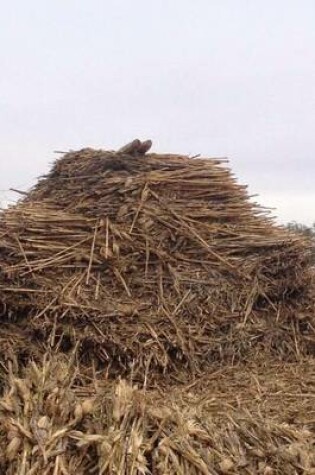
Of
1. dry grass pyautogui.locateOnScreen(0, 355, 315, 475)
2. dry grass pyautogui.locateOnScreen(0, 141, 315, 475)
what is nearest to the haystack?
dry grass pyautogui.locateOnScreen(0, 141, 315, 475)

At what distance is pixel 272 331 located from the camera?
11.7ft

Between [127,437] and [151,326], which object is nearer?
[127,437]

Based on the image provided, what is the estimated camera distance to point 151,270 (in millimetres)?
3500

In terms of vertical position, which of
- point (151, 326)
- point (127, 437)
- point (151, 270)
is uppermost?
point (151, 270)

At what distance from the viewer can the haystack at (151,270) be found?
10.5 ft

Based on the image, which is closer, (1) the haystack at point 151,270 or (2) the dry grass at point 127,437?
(2) the dry grass at point 127,437

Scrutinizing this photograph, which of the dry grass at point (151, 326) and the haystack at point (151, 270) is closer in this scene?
the dry grass at point (151, 326)

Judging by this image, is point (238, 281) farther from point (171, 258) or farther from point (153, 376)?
point (153, 376)

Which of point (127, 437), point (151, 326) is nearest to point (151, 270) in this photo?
point (151, 326)

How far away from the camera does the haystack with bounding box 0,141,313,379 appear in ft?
10.5

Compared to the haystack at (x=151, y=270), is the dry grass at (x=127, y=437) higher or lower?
lower

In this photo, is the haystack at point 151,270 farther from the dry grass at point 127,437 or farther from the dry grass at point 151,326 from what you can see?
the dry grass at point 127,437

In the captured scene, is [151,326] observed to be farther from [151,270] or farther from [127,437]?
[127,437]

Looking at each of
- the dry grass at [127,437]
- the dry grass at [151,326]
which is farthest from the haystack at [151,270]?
the dry grass at [127,437]
